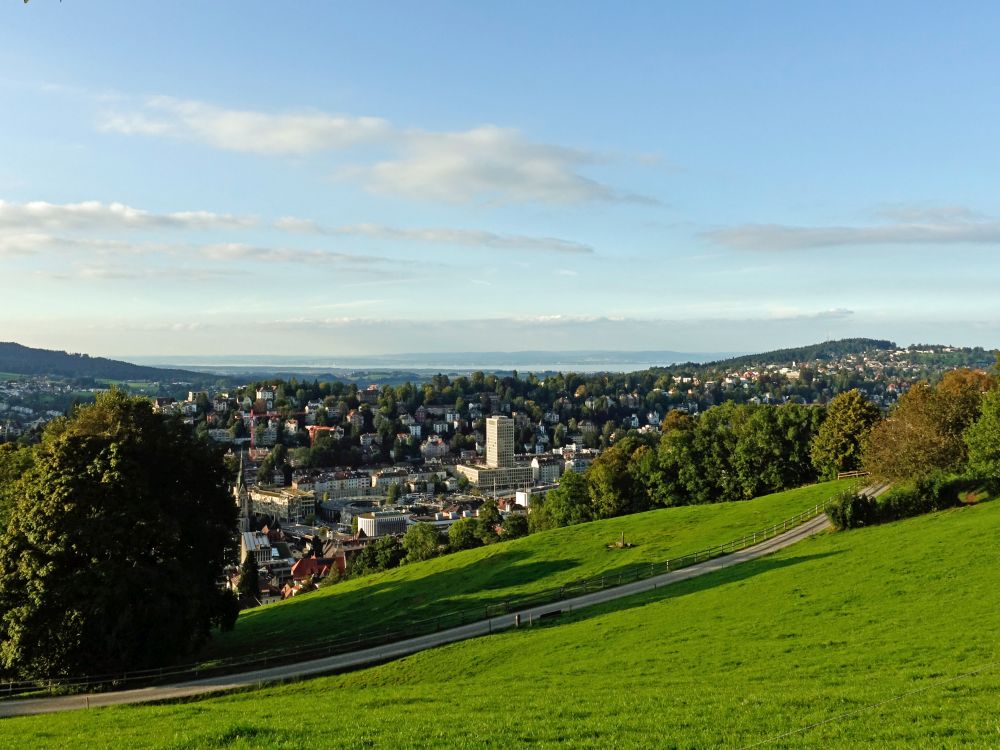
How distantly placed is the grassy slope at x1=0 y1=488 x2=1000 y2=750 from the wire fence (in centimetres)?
292

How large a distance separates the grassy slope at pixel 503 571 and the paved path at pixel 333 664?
2053 millimetres

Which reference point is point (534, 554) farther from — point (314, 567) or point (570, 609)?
point (314, 567)

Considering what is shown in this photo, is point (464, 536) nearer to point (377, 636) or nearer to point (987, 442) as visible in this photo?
point (377, 636)

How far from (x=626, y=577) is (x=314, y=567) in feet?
192

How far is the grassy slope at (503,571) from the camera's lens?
28484 mm

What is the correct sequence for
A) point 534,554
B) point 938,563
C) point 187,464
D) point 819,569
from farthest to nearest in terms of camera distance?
1. point 534,554
2. point 187,464
3. point 819,569
4. point 938,563

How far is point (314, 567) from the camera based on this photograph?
80438 millimetres

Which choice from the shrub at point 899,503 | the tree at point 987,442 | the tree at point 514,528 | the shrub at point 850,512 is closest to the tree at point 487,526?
the tree at point 514,528

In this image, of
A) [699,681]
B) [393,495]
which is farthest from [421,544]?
[393,495]

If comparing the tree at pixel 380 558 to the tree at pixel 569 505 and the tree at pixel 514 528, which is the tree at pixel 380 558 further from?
the tree at pixel 569 505

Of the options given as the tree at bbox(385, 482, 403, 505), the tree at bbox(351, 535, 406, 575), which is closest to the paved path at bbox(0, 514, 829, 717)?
the tree at bbox(351, 535, 406, 575)

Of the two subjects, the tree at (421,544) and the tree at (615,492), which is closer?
the tree at (615,492)

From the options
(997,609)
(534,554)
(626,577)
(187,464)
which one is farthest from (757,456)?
(187,464)

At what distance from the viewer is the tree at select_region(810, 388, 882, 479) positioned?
46.9 meters
